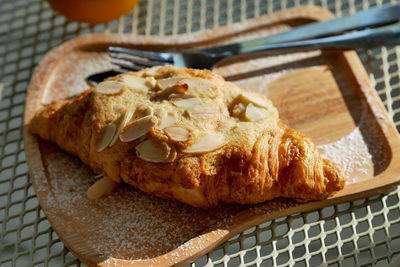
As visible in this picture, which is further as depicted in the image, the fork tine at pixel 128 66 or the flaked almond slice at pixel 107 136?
the fork tine at pixel 128 66

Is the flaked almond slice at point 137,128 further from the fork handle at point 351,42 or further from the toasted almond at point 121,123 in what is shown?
the fork handle at point 351,42

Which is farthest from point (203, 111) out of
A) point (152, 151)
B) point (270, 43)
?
point (270, 43)

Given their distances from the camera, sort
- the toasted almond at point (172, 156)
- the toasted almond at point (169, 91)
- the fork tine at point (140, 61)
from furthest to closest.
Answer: the fork tine at point (140, 61) → the toasted almond at point (169, 91) → the toasted almond at point (172, 156)

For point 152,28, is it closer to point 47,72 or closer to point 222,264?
point 47,72

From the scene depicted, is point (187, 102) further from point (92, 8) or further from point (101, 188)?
point (92, 8)

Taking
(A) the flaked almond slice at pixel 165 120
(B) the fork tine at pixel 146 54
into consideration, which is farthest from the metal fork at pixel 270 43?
(A) the flaked almond slice at pixel 165 120

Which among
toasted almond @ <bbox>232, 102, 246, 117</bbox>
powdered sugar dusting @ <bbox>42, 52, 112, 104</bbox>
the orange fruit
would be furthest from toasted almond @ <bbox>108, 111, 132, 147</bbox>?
the orange fruit

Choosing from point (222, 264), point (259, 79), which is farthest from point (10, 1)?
point (222, 264)
